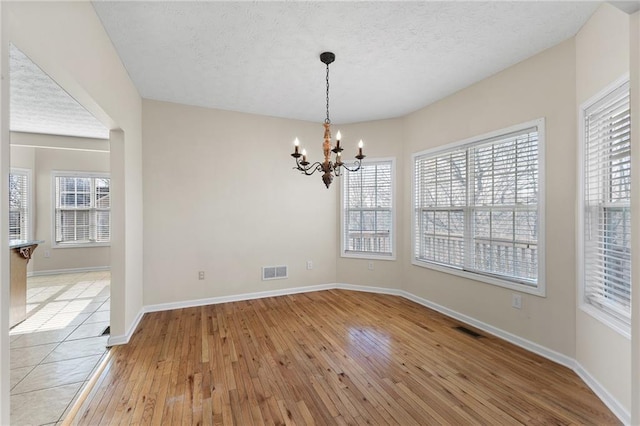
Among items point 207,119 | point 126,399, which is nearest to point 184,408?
point 126,399

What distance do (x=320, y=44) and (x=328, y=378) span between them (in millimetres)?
2887

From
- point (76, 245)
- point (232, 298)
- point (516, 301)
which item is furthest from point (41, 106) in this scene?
point (516, 301)

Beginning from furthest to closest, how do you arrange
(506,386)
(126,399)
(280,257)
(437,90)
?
(280,257) → (437,90) → (506,386) → (126,399)

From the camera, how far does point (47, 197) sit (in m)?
5.76

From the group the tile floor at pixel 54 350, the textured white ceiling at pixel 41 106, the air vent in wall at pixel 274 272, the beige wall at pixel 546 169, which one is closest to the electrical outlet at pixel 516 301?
the beige wall at pixel 546 169

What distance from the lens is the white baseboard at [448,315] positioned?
1.99 meters

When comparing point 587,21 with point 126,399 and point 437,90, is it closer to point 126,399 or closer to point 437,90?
point 437,90

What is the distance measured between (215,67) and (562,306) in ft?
13.4

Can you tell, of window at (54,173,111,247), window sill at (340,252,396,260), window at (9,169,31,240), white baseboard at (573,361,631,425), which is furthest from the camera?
window at (54,173,111,247)

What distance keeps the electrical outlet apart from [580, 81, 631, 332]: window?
1.81ft

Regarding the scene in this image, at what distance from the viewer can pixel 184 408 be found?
1912mm

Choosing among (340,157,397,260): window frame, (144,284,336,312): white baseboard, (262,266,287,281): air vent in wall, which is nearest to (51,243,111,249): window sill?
(144,284,336,312): white baseboard

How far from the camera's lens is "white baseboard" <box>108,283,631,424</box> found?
199 centimetres

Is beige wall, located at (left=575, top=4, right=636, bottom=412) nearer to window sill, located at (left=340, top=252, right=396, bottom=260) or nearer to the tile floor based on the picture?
window sill, located at (left=340, top=252, right=396, bottom=260)
